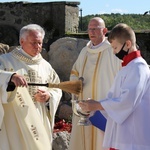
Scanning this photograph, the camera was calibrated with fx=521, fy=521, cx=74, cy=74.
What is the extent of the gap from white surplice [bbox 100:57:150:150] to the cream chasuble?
1.56m

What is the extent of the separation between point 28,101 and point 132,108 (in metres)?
Answer: 1.41

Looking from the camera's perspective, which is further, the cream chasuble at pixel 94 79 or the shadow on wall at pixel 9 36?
the shadow on wall at pixel 9 36

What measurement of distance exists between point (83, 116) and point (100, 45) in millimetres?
1405

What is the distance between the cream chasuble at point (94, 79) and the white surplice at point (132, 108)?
5.13 feet

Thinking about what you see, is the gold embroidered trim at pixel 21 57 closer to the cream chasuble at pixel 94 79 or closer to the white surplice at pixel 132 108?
the cream chasuble at pixel 94 79

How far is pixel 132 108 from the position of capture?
397 centimetres

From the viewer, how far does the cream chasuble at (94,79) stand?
5.68 m

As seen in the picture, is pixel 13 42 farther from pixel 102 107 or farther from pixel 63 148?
pixel 102 107

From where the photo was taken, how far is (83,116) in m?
4.50

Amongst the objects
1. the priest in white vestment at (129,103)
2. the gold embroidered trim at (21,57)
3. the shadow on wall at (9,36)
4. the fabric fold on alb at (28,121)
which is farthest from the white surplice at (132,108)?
the shadow on wall at (9,36)

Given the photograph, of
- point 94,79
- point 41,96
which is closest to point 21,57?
point 41,96

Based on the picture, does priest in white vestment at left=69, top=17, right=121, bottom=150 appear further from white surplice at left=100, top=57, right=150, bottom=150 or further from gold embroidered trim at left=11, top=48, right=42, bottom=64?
white surplice at left=100, top=57, right=150, bottom=150

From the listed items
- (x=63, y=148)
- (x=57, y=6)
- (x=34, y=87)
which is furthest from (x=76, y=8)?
(x=34, y=87)

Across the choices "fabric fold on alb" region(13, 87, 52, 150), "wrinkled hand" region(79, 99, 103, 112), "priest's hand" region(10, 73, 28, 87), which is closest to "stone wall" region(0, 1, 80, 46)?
"fabric fold on alb" region(13, 87, 52, 150)
